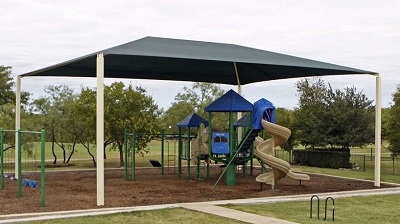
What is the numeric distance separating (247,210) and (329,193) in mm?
4903

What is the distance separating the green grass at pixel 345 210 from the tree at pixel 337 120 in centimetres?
1484

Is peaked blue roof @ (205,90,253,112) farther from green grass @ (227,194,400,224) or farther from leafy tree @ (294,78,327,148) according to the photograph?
leafy tree @ (294,78,327,148)

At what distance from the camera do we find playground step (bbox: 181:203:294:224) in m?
11.8

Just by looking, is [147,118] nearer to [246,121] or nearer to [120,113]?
[120,113]

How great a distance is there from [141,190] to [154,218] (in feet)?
20.1

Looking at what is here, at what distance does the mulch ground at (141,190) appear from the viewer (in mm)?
14742

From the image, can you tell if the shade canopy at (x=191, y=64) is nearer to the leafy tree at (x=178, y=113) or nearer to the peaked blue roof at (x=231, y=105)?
the peaked blue roof at (x=231, y=105)

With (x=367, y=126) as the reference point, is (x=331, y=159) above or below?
below

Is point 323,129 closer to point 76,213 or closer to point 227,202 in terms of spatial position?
point 227,202

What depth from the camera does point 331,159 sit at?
31297mm

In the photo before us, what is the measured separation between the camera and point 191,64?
866 inches


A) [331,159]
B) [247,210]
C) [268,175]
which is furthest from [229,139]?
[331,159]

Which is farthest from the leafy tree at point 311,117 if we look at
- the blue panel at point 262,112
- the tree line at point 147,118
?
the blue panel at point 262,112

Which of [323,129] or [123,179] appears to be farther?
[323,129]
